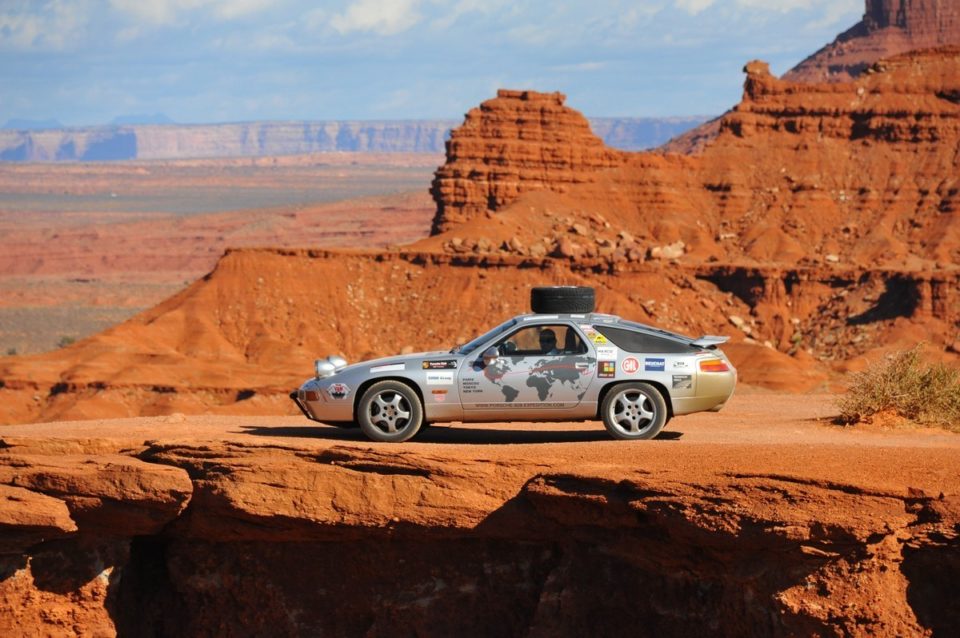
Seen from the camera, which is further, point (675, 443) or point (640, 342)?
point (640, 342)

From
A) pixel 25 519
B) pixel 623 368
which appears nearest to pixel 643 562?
pixel 623 368

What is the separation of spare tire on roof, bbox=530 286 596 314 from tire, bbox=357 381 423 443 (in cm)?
173

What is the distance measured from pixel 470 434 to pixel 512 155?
54031 mm

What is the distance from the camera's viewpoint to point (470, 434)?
1669 centimetres

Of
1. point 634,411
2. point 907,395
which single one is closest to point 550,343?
point 634,411

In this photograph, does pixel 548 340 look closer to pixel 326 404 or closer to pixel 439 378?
pixel 439 378

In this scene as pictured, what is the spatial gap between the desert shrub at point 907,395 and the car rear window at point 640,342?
2.74m

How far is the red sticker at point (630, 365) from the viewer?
15.1 metres

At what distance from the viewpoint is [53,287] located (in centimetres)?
10962

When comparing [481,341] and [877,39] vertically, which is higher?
[877,39]

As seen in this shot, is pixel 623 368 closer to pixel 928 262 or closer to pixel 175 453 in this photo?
pixel 175 453

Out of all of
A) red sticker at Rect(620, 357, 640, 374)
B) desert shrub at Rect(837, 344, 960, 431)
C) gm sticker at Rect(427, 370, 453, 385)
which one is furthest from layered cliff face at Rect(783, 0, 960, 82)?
gm sticker at Rect(427, 370, 453, 385)

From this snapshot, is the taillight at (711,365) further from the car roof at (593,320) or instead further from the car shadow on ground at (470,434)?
the car shadow on ground at (470,434)

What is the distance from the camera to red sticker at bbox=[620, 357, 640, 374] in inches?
594
